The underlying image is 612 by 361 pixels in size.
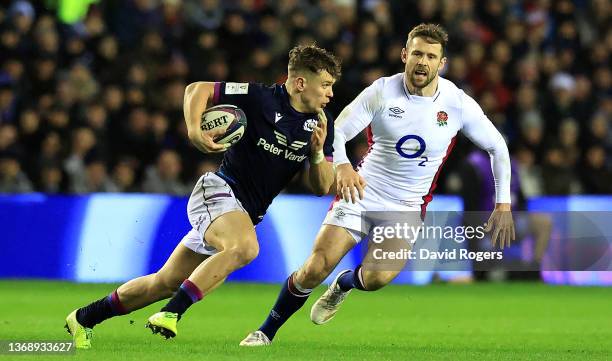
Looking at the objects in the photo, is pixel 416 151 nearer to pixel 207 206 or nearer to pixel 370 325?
pixel 207 206

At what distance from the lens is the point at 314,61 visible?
833 centimetres

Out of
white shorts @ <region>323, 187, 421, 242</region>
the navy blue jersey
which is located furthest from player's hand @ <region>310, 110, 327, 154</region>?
white shorts @ <region>323, 187, 421, 242</region>

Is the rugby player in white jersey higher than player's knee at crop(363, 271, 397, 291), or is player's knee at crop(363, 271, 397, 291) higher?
the rugby player in white jersey

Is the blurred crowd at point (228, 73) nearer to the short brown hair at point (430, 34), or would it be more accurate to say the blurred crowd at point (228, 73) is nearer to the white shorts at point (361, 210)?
the white shorts at point (361, 210)

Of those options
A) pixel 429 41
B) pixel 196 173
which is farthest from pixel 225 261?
pixel 196 173

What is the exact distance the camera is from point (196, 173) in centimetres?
1565

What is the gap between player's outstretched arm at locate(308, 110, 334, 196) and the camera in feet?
27.2

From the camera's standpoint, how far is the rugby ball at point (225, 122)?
8125 mm

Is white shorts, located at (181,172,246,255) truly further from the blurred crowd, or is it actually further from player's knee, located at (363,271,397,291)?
the blurred crowd

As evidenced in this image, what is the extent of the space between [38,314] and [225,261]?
3.64 metres

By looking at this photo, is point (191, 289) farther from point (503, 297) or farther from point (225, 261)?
point (503, 297)

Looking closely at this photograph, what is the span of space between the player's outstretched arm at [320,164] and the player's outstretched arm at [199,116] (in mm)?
567

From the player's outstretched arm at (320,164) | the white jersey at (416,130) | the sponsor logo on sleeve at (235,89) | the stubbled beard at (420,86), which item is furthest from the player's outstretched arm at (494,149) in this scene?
the sponsor logo on sleeve at (235,89)

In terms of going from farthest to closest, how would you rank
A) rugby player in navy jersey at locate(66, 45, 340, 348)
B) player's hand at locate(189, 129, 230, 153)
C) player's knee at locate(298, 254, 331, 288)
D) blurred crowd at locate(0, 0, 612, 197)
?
1. blurred crowd at locate(0, 0, 612, 197)
2. player's knee at locate(298, 254, 331, 288)
3. rugby player in navy jersey at locate(66, 45, 340, 348)
4. player's hand at locate(189, 129, 230, 153)
